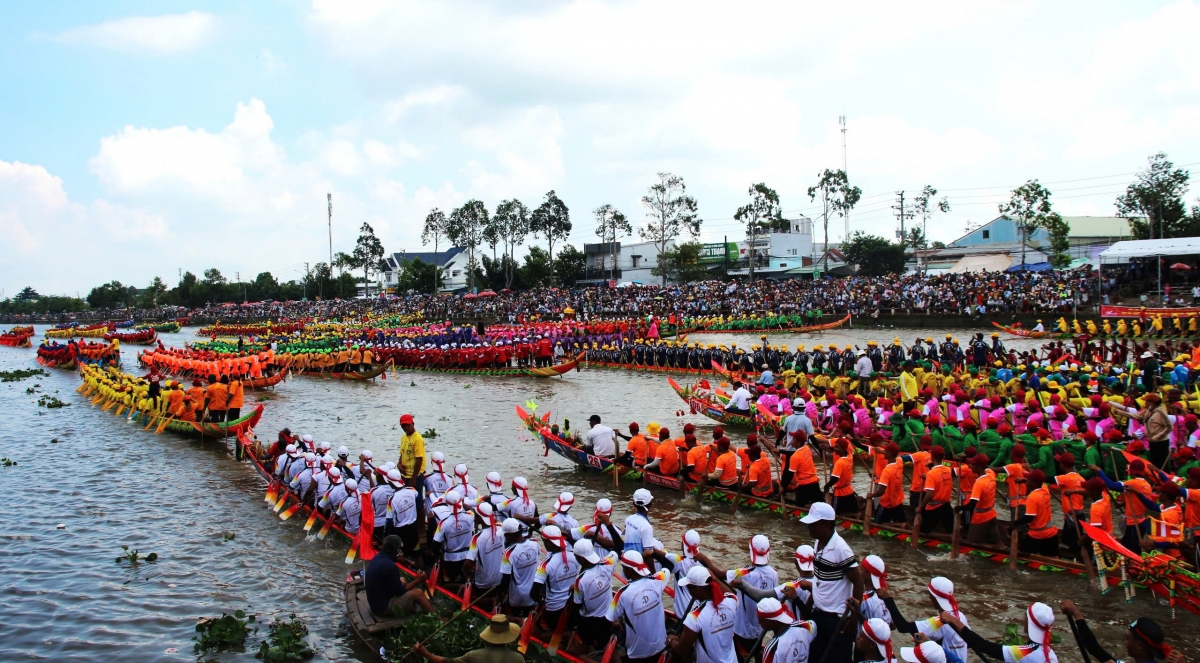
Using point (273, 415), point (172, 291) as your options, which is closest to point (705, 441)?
point (273, 415)

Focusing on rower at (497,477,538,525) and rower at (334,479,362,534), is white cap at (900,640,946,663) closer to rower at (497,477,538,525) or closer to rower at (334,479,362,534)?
rower at (497,477,538,525)

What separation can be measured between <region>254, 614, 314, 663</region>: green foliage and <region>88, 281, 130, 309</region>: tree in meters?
136

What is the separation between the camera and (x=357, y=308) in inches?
3164

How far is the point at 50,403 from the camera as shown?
94.0 ft

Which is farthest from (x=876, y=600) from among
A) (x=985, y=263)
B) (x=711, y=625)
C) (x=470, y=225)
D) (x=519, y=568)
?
(x=470, y=225)

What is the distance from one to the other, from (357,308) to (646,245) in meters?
32.3

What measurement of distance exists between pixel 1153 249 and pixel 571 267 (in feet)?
171

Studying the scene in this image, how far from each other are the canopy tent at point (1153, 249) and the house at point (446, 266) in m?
72.7


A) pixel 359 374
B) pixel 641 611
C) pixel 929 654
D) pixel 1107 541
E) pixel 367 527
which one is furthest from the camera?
pixel 359 374

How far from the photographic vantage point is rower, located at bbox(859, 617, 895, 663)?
15.0 ft

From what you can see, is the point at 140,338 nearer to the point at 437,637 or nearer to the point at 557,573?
the point at 437,637

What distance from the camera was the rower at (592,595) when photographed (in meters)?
6.38

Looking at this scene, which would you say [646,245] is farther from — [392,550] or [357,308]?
[392,550]

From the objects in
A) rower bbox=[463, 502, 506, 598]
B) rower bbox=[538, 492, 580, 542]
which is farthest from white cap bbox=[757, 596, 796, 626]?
rower bbox=[463, 502, 506, 598]
